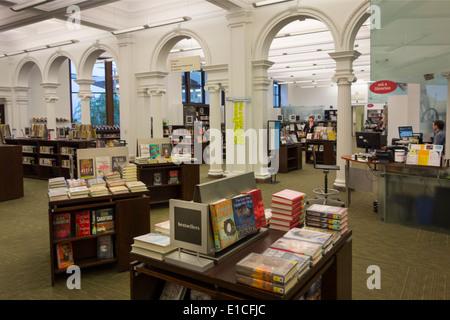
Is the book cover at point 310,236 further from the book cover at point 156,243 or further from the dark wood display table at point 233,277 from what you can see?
the book cover at point 156,243

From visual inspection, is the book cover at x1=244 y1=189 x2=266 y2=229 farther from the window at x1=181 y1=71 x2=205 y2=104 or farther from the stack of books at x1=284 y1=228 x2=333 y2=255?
the window at x1=181 y1=71 x2=205 y2=104

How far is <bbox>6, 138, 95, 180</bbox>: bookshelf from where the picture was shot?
966 centimetres

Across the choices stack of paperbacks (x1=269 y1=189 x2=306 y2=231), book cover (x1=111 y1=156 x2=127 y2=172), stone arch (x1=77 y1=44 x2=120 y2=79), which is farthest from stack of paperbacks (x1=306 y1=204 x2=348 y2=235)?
stone arch (x1=77 y1=44 x2=120 y2=79)

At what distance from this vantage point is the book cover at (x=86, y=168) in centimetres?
472

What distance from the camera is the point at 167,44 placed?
10.7 metres

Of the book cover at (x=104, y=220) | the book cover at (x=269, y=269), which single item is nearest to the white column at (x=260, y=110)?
the book cover at (x=104, y=220)

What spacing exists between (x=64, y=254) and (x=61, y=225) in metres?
0.33

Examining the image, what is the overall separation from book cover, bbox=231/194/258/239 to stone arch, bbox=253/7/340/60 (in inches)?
249

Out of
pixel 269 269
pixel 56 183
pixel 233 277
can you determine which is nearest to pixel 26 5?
pixel 56 183

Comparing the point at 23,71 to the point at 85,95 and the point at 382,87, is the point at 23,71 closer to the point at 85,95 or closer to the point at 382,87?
the point at 85,95

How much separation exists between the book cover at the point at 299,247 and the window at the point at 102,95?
17501mm

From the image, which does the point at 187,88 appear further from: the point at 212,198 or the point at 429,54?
the point at 212,198

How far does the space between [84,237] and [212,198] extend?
2.17m
